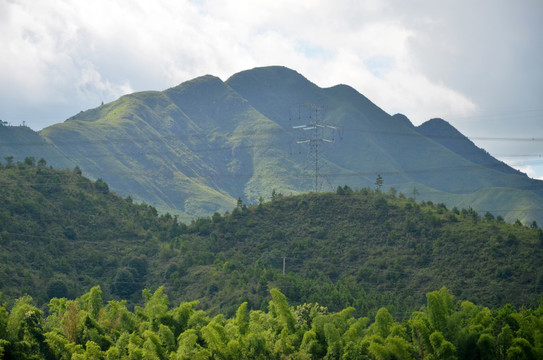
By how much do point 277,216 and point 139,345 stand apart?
52.3 m

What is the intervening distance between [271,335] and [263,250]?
141 ft

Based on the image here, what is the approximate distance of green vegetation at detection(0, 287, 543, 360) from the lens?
3278cm

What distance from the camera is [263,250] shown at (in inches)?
3155

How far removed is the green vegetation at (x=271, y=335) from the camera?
3278 centimetres

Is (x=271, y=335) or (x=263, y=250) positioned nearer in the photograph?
(x=271, y=335)

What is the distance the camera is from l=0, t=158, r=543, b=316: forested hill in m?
65.1

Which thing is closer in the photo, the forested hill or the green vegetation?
the green vegetation

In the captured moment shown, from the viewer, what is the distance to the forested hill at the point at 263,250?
6512cm

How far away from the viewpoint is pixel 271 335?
1467 inches

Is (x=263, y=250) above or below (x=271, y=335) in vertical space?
above

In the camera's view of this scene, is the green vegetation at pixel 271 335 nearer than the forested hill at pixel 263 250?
Yes

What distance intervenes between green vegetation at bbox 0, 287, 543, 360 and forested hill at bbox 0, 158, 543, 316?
2244 cm

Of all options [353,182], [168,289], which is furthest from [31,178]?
[353,182]

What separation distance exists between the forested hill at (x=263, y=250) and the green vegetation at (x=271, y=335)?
2244 centimetres
